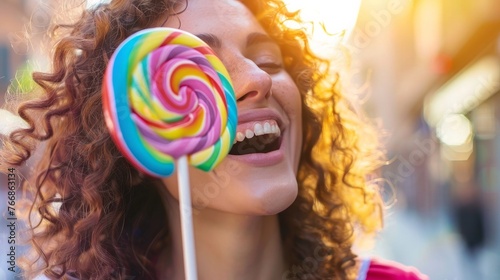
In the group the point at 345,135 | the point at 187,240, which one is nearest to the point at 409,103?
the point at 345,135

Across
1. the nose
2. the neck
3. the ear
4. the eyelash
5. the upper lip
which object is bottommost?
the neck

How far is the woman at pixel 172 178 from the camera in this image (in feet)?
6.05

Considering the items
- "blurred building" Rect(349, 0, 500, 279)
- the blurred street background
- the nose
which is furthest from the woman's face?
"blurred building" Rect(349, 0, 500, 279)

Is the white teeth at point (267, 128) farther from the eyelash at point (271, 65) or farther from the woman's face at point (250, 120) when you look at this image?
the eyelash at point (271, 65)

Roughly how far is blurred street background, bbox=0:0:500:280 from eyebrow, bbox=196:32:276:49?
379 mm

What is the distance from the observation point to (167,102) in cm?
153

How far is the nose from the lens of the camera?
1804 millimetres

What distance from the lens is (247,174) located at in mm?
1820

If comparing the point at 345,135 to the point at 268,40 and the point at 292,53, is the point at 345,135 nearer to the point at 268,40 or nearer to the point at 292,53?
the point at 292,53

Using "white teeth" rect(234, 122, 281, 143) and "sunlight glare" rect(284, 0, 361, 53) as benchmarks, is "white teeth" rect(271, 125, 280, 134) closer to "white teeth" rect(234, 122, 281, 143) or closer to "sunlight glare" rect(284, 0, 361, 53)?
"white teeth" rect(234, 122, 281, 143)

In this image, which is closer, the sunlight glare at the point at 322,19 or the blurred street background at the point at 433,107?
the sunlight glare at the point at 322,19

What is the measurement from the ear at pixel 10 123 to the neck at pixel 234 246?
575 millimetres

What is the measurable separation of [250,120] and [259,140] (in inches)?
4.8

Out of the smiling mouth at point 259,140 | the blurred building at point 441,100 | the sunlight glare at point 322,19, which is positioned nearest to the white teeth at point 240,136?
the smiling mouth at point 259,140
